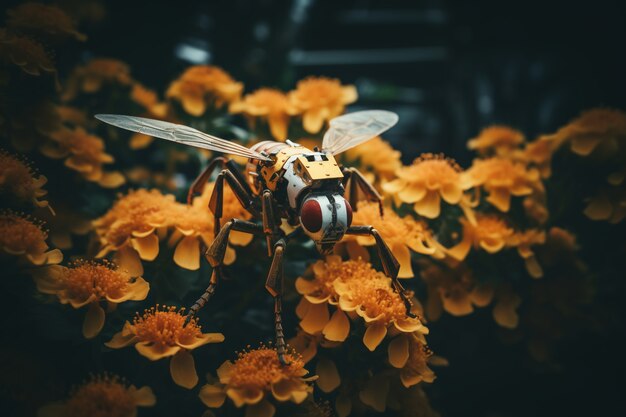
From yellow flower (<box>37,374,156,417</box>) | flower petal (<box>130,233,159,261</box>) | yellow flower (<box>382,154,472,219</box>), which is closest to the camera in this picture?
yellow flower (<box>37,374,156,417</box>)

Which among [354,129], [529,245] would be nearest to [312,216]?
[354,129]

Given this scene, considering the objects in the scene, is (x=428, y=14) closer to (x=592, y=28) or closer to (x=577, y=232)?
(x=592, y=28)

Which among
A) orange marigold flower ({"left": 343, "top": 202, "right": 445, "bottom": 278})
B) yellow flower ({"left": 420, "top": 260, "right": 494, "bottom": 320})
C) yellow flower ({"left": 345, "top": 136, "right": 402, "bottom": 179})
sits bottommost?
yellow flower ({"left": 420, "top": 260, "right": 494, "bottom": 320})

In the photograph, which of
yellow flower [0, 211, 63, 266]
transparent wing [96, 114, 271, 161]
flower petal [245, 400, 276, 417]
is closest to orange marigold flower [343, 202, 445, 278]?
transparent wing [96, 114, 271, 161]

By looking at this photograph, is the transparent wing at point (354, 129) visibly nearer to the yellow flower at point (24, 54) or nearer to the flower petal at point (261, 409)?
the flower petal at point (261, 409)

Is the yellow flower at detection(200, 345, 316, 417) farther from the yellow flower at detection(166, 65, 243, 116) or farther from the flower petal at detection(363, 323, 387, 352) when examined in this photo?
the yellow flower at detection(166, 65, 243, 116)

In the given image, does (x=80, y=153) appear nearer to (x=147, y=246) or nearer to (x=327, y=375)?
(x=147, y=246)

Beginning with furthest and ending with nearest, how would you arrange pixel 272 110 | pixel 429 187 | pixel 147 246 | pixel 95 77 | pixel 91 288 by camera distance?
pixel 95 77, pixel 272 110, pixel 429 187, pixel 147 246, pixel 91 288
